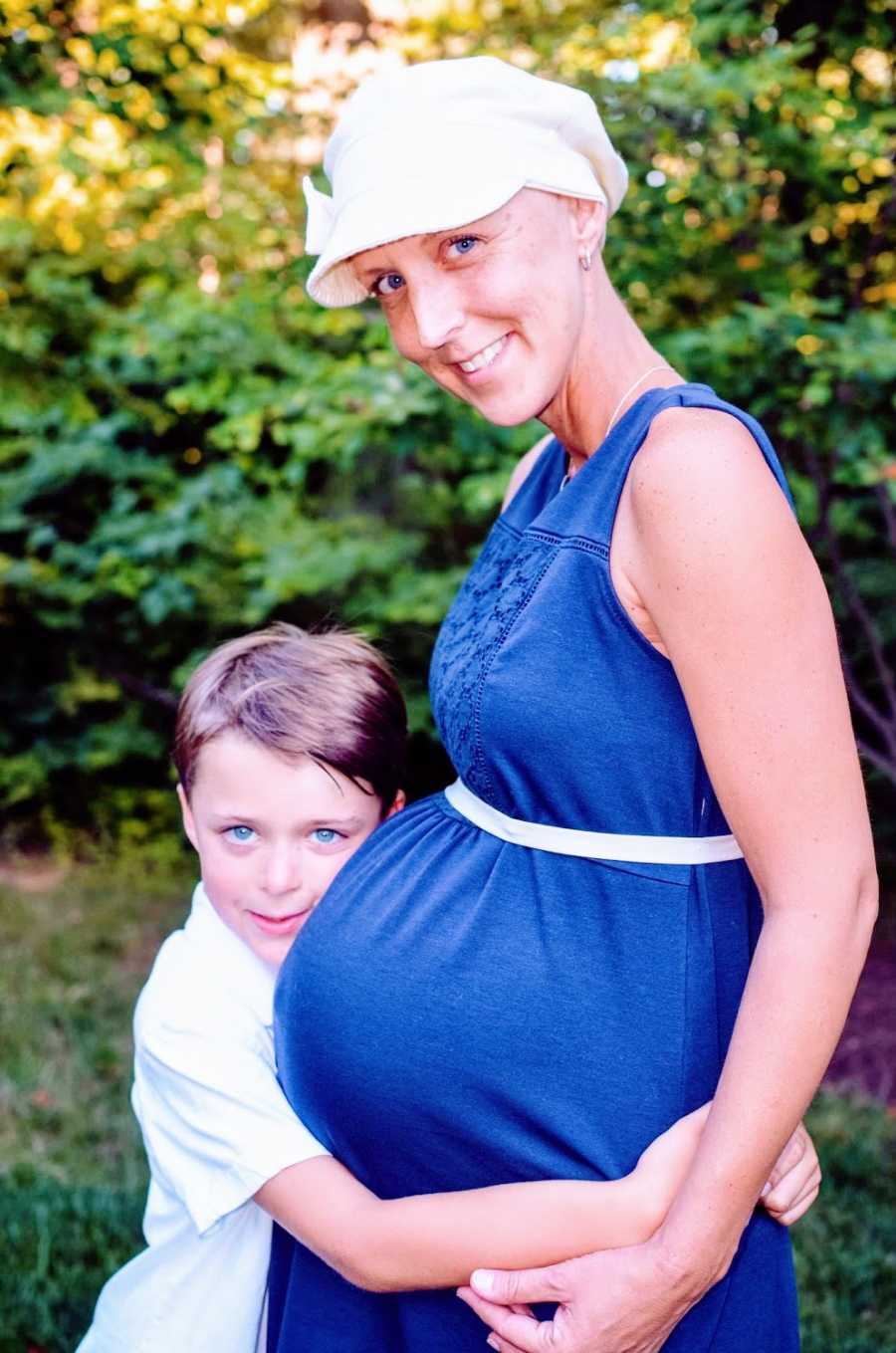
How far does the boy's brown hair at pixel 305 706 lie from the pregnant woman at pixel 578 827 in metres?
0.18

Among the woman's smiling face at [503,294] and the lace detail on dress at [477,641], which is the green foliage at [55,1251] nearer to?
the lace detail on dress at [477,641]

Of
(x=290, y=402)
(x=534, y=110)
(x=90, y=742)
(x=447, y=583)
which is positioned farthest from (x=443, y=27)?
(x=90, y=742)

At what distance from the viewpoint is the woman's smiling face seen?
1605 mm

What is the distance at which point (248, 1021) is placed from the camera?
177 centimetres

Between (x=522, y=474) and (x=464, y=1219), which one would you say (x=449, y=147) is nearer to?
(x=522, y=474)

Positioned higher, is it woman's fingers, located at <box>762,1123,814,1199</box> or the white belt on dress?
the white belt on dress

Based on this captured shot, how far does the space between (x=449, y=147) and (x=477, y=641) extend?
57cm

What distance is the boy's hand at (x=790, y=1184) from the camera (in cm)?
152

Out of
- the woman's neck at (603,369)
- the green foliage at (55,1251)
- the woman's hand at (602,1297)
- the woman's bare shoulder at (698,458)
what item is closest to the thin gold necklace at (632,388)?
the woman's neck at (603,369)

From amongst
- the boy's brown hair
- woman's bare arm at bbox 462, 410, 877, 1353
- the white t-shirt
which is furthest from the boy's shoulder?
woman's bare arm at bbox 462, 410, 877, 1353

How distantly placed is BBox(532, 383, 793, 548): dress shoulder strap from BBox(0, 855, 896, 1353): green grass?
2.23m

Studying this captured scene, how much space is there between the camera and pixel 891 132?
3.84 metres

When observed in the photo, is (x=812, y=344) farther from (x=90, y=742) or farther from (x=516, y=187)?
(x=90, y=742)

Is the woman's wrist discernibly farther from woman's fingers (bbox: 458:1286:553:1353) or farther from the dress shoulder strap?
the dress shoulder strap
